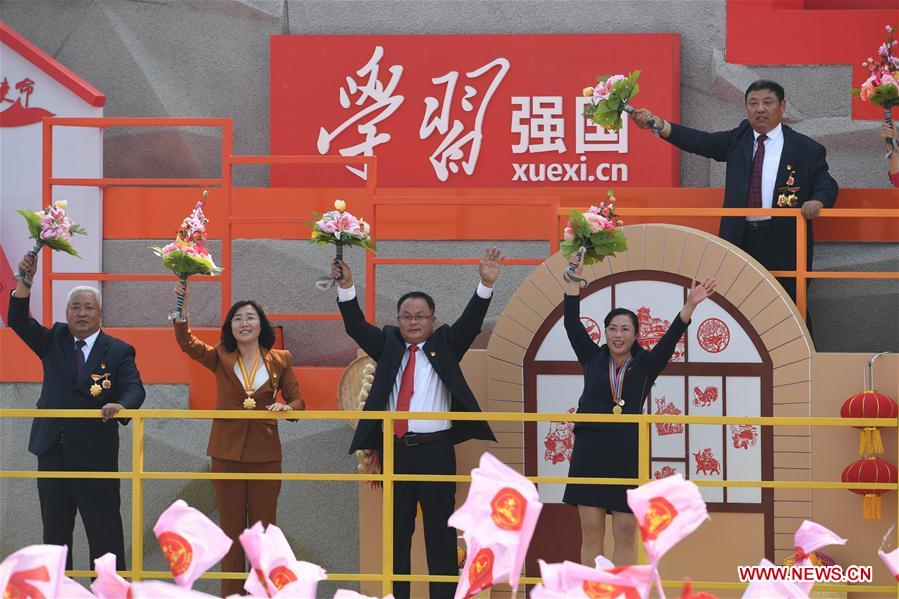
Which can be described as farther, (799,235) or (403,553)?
(799,235)

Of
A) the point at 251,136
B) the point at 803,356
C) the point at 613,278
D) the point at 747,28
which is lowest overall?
the point at 803,356

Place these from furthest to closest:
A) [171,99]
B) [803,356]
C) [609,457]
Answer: [171,99] < [803,356] < [609,457]

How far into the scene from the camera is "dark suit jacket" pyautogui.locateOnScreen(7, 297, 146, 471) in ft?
19.5

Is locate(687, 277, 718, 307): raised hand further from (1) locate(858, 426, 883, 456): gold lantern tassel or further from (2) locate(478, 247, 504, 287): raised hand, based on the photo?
(1) locate(858, 426, 883, 456): gold lantern tassel

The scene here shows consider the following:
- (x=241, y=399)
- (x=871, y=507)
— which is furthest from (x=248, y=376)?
(x=871, y=507)

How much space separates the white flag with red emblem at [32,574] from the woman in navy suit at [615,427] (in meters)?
2.67

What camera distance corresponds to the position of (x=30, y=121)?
8281 mm

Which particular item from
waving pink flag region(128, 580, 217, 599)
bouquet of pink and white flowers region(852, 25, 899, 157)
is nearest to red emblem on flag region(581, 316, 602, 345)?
bouquet of pink and white flowers region(852, 25, 899, 157)

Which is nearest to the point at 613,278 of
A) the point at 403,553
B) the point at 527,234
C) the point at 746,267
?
the point at 746,267

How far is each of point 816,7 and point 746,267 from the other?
316 centimetres

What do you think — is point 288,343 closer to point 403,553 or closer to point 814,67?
point 403,553

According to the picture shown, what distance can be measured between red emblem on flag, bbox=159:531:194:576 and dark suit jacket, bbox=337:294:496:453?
2.01 metres

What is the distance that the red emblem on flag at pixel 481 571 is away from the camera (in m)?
3.75

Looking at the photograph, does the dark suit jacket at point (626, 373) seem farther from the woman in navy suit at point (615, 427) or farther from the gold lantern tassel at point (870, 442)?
the gold lantern tassel at point (870, 442)
